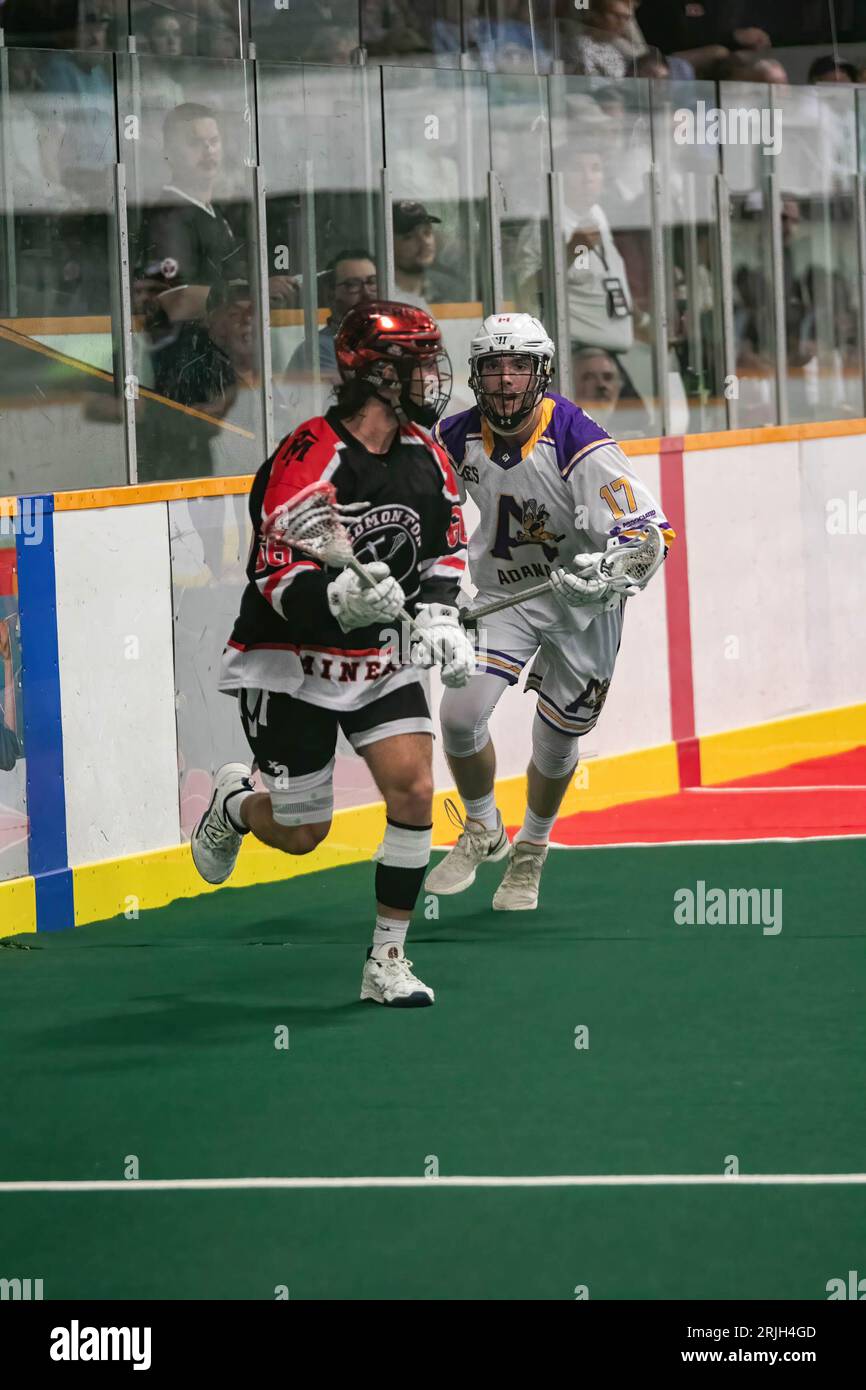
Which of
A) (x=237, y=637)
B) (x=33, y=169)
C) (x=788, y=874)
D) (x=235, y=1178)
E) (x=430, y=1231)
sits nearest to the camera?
(x=430, y=1231)

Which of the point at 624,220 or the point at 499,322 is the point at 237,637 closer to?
the point at 499,322

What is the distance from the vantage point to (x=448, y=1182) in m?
4.67

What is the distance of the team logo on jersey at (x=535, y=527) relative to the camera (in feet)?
23.9

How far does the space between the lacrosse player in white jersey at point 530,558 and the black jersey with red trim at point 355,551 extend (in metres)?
0.83

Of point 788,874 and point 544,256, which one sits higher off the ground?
point 544,256

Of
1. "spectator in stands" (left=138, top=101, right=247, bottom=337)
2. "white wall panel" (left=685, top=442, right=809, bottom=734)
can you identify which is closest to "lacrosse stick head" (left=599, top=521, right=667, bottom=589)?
"spectator in stands" (left=138, top=101, right=247, bottom=337)

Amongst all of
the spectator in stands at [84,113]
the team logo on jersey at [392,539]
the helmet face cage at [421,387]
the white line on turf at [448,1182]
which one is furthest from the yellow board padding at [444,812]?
the white line on turf at [448,1182]

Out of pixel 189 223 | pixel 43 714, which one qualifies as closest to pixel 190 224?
pixel 189 223

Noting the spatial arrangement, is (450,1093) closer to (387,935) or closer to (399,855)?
(387,935)

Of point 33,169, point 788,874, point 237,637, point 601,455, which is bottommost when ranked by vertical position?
point 788,874

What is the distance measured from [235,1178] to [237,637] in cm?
192

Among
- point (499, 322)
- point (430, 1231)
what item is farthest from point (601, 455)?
point (430, 1231)

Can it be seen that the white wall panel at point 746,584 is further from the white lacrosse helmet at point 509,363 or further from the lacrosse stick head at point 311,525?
the lacrosse stick head at point 311,525

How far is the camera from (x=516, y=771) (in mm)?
9164
